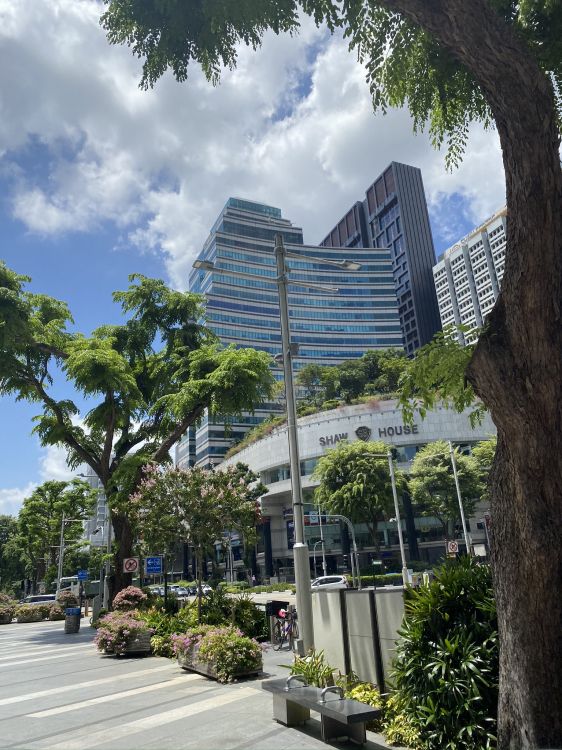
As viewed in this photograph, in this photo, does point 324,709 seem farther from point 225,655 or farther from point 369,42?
point 369,42

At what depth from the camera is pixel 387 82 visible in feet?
27.2

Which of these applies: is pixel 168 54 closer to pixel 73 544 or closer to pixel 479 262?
pixel 73 544

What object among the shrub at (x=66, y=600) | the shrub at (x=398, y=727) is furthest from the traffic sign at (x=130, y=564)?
the shrub at (x=66, y=600)

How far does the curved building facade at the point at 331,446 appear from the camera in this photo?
62531 millimetres

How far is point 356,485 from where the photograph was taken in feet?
151

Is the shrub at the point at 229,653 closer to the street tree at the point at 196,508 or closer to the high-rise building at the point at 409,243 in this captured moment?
the street tree at the point at 196,508

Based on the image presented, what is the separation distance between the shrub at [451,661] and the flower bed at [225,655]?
488 centimetres

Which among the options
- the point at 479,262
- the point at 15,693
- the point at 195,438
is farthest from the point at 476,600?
A: the point at 479,262

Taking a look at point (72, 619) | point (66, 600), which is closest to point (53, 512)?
point (66, 600)

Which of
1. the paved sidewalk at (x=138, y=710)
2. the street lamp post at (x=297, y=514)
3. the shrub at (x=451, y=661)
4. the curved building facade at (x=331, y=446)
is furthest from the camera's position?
the curved building facade at (x=331, y=446)

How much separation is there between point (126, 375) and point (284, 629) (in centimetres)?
1262

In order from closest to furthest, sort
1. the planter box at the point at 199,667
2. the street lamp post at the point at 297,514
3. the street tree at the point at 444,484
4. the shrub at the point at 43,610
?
the street lamp post at the point at 297,514 < the planter box at the point at 199,667 < the shrub at the point at 43,610 < the street tree at the point at 444,484

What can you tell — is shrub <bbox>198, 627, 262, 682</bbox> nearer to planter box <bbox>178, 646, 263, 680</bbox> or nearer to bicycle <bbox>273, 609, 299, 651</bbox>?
planter box <bbox>178, 646, 263, 680</bbox>

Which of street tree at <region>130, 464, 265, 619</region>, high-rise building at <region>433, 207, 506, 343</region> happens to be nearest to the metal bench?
street tree at <region>130, 464, 265, 619</region>
